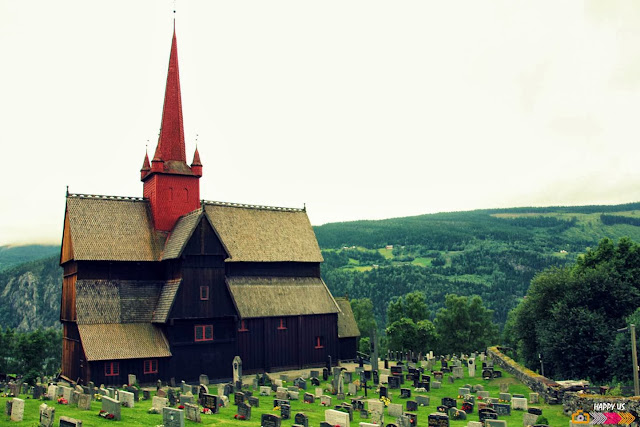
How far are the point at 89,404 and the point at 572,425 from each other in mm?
19293

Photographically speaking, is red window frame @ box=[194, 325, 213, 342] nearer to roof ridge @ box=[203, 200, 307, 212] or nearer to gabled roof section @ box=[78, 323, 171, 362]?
gabled roof section @ box=[78, 323, 171, 362]

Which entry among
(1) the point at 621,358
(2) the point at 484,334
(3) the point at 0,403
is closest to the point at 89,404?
(3) the point at 0,403

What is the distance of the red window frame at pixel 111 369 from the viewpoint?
35.2 metres

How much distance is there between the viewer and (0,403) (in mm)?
23438

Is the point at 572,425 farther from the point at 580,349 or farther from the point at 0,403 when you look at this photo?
the point at 0,403

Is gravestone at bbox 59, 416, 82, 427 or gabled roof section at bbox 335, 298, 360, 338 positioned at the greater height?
gravestone at bbox 59, 416, 82, 427

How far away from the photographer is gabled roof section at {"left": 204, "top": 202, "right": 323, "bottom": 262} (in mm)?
44656

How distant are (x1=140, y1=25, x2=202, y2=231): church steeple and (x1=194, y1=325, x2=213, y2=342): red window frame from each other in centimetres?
814

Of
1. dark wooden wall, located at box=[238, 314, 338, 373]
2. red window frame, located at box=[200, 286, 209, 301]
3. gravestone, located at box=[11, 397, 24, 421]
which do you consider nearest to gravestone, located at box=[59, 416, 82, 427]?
gravestone, located at box=[11, 397, 24, 421]

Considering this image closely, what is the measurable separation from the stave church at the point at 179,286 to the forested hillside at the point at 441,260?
224ft

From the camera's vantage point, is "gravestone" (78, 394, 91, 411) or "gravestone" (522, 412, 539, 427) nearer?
"gravestone" (78, 394, 91, 411)

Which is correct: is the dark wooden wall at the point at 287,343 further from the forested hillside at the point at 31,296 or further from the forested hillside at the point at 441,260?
the forested hillside at the point at 31,296

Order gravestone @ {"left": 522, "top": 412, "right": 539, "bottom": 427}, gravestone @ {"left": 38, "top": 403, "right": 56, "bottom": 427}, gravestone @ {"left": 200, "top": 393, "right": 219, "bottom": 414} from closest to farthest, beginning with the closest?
gravestone @ {"left": 38, "top": 403, "right": 56, "bottom": 427} < gravestone @ {"left": 522, "top": 412, "right": 539, "bottom": 427} < gravestone @ {"left": 200, "top": 393, "right": 219, "bottom": 414}

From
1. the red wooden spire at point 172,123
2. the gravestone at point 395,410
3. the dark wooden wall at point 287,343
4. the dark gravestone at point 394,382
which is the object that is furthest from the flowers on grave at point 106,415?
the red wooden spire at point 172,123
